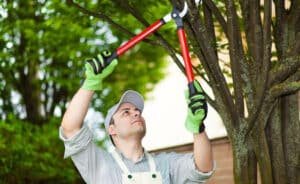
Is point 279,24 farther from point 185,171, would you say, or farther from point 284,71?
point 185,171

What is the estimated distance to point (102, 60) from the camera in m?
2.37

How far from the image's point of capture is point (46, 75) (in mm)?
9062

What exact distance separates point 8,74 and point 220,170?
170 inches

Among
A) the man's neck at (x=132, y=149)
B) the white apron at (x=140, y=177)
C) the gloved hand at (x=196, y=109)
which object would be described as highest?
the gloved hand at (x=196, y=109)

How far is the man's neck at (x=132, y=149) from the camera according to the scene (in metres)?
2.68

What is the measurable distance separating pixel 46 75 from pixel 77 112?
6.77 meters

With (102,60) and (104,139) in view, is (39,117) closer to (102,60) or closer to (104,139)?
(104,139)

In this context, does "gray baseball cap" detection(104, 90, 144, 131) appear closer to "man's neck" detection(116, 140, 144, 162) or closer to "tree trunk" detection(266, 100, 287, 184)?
"man's neck" detection(116, 140, 144, 162)

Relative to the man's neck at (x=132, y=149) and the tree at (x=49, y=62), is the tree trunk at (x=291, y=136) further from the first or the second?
the tree at (x=49, y=62)

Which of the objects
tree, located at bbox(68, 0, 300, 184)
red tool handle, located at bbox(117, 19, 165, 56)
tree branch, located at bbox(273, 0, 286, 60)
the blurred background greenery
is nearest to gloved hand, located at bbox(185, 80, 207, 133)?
red tool handle, located at bbox(117, 19, 165, 56)

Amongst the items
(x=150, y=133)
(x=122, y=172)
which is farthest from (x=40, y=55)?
(x=122, y=172)

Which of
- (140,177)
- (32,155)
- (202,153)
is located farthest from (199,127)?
(32,155)

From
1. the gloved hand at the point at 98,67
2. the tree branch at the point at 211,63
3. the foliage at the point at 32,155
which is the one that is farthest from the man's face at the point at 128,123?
the foliage at the point at 32,155

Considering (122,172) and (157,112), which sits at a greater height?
(157,112)
